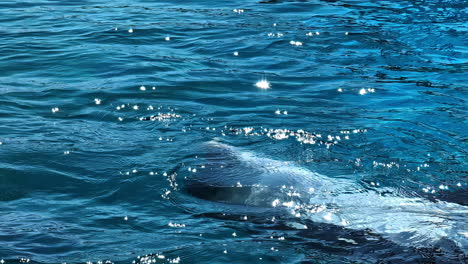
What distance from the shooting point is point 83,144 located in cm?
658

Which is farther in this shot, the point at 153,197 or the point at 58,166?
the point at 58,166

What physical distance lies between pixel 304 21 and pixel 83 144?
6437mm

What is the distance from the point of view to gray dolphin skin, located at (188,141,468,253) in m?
4.71

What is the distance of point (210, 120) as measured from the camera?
737 centimetres

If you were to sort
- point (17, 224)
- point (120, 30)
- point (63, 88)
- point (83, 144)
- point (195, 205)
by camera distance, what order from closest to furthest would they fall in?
point (17, 224), point (195, 205), point (83, 144), point (63, 88), point (120, 30)

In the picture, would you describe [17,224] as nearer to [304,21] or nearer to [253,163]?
[253,163]

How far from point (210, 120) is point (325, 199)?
2410 mm

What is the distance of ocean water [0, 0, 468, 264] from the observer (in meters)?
4.75

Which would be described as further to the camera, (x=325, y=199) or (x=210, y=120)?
(x=210, y=120)

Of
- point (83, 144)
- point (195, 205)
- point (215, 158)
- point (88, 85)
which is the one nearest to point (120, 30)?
point (88, 85)

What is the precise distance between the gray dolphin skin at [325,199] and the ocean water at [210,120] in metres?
0.07

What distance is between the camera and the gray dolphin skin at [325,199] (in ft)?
15.5

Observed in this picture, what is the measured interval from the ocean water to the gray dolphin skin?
65mm

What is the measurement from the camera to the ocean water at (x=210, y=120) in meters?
4.75
